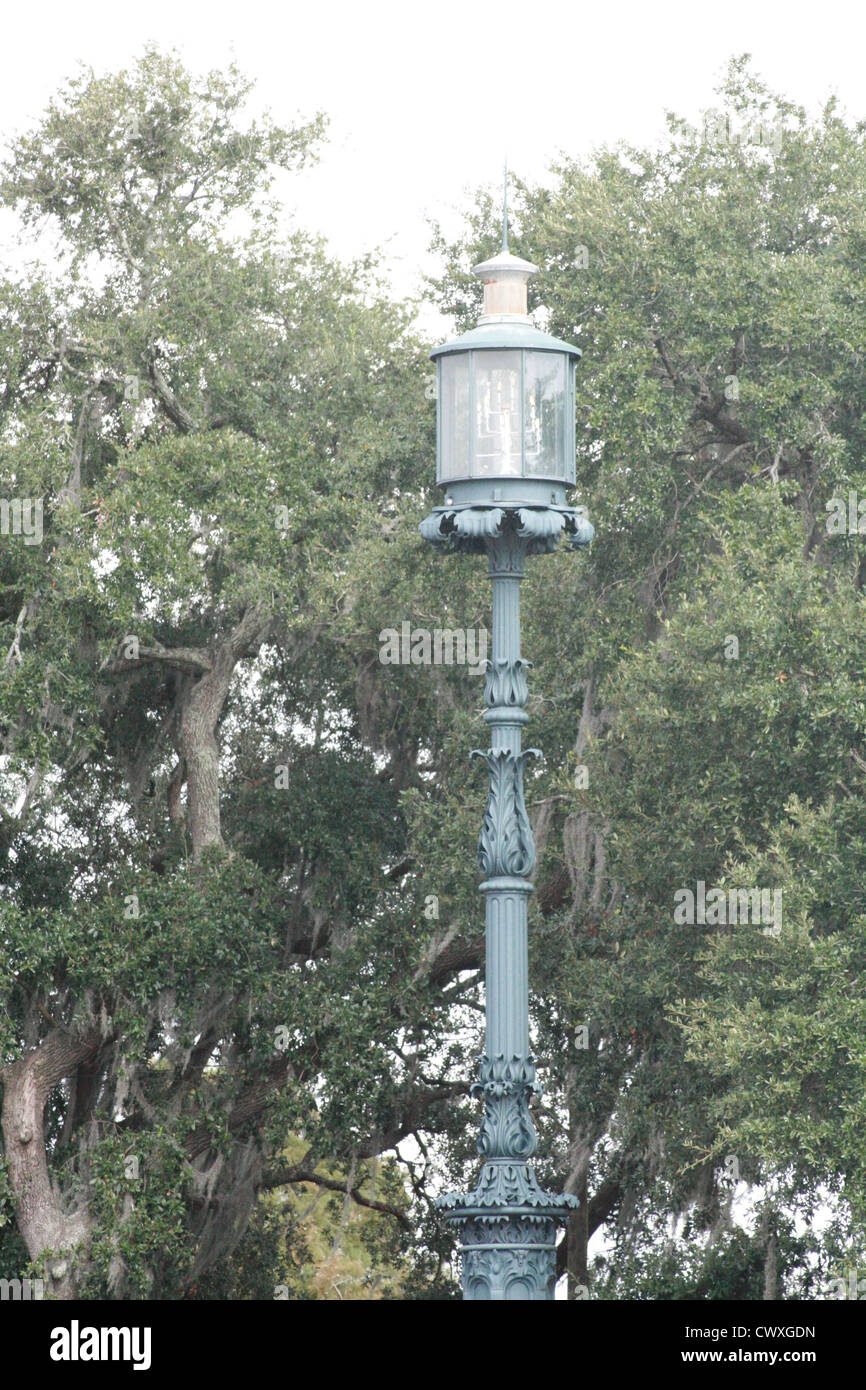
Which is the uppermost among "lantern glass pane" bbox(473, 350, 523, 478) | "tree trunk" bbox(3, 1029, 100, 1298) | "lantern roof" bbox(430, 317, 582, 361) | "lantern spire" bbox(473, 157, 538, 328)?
"lantern spire" bbox(473, 157, 538, 328)

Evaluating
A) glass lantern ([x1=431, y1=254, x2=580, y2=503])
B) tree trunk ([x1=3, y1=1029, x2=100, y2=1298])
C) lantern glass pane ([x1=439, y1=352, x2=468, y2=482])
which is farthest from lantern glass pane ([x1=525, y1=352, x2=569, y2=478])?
tree trunk ([x1=3, y1=1029, x2=100, y2=1298])

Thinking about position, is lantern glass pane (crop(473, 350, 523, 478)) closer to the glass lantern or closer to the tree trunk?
the glass lantern

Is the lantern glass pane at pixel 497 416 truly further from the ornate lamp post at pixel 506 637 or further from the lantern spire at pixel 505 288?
the lantern spire at pixel 505 288

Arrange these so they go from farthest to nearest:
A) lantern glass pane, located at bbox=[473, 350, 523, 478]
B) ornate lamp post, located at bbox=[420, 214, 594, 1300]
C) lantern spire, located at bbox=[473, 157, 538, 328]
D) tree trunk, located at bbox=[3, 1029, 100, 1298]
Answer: tree trunk, located at bbox=[3, 1029, 100, 1298]
lantern spire, located at bbox=[473, 157, 538, 328]
lantern glass pane, located at bbox=[473, 350, 523, 478]
ornate lamp post, located at bbox=[420, 214, 594, 1300]

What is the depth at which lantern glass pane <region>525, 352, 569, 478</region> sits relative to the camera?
11359 mm

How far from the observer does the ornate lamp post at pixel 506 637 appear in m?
10.9

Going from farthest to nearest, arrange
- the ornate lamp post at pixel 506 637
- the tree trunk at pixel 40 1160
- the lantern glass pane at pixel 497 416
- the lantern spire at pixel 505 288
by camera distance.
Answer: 1. the tree trunk at pixel 40 1160
2. the lantern spire at pixel 505 288
3. the lantern glass pane at pixel 497 416
4. the ornate lamp post at pixel 506 637

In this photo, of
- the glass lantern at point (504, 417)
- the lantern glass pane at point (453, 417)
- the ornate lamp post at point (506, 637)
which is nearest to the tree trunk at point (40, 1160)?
the ornate lamp post at point (506, 637)

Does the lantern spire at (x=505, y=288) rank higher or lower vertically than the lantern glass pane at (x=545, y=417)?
higher

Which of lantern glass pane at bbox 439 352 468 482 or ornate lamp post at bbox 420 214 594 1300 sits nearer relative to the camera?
ornate lamp post at bbox 420 214 594 1300

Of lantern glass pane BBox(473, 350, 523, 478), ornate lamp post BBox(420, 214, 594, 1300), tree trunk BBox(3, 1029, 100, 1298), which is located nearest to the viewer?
ornate lamp post BBox(420, 214, 594, 1300)

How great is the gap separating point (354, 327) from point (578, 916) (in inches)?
241

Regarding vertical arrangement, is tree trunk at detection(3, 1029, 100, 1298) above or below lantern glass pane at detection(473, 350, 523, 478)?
below
